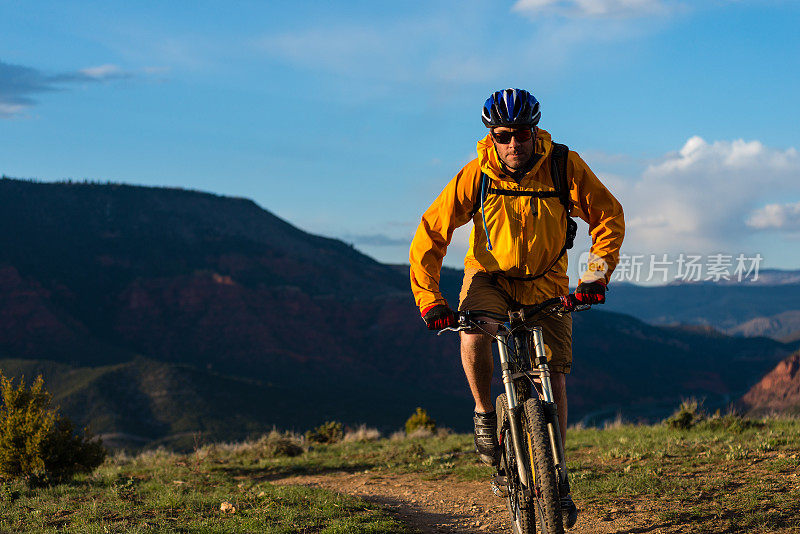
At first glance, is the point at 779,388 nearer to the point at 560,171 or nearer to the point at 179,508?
the point at 179,508

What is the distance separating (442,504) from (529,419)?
319 cm

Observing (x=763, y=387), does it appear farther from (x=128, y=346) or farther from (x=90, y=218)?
(x=90, y=218)

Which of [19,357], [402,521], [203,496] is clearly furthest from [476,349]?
[19,357]

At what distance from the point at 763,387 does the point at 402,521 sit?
60724mm

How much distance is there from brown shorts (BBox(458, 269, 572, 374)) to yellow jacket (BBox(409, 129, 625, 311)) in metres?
0.09

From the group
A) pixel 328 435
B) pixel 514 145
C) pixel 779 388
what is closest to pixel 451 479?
pixel 514 145

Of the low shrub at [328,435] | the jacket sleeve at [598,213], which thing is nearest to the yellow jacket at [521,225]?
the jacket sleeve at [598,213]

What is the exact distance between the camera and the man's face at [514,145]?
14.9 feet

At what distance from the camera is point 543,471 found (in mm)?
4043

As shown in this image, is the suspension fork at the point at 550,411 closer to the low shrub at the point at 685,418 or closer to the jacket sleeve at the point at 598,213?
the jacket sleeve at the point at 598,213

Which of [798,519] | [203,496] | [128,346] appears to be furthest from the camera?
[128,346]

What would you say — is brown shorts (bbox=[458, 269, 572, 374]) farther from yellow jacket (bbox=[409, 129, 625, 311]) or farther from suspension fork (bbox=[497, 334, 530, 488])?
suspension fork (bbox=[497, 334, 530, 488])

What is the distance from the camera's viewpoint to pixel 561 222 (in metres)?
4.61

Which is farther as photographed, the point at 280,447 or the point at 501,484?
the point at 280,447
